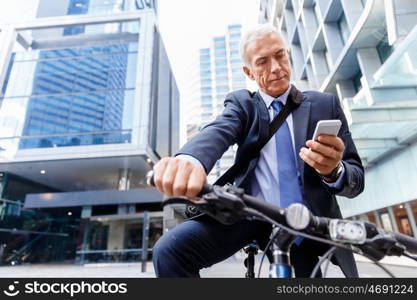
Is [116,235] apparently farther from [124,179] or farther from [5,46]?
[5,46]

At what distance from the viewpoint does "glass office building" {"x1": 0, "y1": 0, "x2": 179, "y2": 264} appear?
1736 cm

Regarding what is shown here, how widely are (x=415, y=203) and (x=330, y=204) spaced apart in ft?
31.4

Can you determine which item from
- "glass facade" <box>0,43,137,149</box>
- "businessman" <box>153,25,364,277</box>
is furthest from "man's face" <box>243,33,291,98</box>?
"glass facade" <box>0,43,137,149</box>

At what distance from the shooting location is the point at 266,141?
132 centimetres

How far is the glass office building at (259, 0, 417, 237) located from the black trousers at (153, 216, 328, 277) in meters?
6.17

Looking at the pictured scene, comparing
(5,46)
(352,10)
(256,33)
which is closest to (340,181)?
(256,33)

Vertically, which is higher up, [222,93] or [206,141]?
[222,93]

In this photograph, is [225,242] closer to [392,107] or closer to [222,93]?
[392,107]

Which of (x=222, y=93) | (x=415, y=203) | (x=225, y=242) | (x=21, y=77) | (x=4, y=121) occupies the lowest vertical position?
(x=225, y=242)

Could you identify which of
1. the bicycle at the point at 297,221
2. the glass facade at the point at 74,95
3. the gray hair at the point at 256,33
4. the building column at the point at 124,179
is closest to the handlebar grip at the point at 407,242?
the bicycle at the point at 297,221

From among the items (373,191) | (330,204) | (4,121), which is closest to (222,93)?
(4,121)

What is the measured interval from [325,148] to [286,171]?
0.37 meters

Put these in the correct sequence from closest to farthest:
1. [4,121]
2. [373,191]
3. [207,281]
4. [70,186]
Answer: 1. [207,281]
2. [373,191]
3. [4,121]
4. [70,186]

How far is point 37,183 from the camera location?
22484 mm
